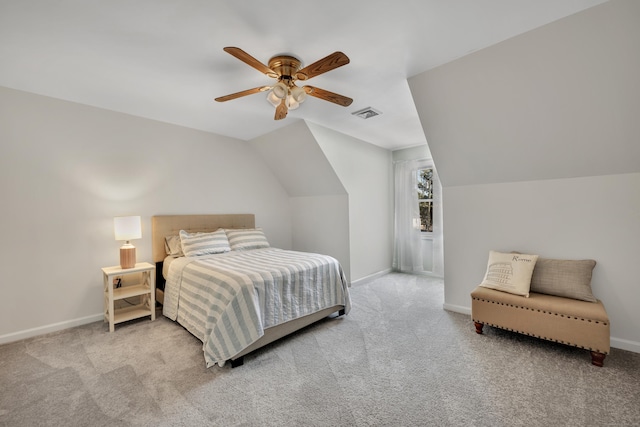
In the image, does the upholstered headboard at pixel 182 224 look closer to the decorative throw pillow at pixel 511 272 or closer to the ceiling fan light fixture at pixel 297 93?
the ceiling fan light fixture at pixel 297 93

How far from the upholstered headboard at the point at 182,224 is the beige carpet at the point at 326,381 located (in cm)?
107

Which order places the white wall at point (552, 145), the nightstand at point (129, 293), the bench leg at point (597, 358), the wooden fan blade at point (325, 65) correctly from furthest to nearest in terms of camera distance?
the nightstand at point (129, 293) → the bench leg at point (597, 358) → the white wall at point (552, 145) → the wooden fan blade at point (325, 65)

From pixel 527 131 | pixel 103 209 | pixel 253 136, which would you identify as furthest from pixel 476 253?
pixel 103 209

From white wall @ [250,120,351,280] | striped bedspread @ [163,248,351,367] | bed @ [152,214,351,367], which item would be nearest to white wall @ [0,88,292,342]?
bed @ [152,214,351,367]

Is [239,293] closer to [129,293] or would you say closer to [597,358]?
[129,293]

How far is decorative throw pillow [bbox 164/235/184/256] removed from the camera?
346 centimetres

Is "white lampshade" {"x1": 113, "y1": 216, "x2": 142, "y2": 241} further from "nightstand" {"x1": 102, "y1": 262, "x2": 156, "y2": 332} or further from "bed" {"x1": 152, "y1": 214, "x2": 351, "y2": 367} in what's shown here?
"bed" {"x1": 152, "y1": 214, "x2": 351, "y2": 367}

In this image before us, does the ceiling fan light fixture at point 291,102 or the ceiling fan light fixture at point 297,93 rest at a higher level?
the ceiling fan light fixture at point 297,93

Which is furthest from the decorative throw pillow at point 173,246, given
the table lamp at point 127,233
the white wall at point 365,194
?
the white wall at point 365,194

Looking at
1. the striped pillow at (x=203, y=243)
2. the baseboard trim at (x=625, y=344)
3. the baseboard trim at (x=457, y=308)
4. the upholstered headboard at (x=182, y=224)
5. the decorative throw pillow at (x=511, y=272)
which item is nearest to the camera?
the baseboard trim at (x=625, y=344)

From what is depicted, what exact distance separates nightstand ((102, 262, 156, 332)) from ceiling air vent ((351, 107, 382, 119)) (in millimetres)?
2978

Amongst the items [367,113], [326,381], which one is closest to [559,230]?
[367,113]

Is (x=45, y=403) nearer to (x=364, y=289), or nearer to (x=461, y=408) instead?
(x=461, y=408)

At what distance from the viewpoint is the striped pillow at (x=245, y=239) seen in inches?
152
